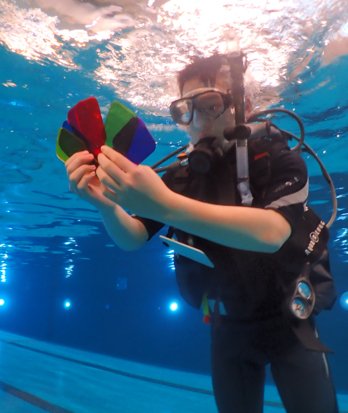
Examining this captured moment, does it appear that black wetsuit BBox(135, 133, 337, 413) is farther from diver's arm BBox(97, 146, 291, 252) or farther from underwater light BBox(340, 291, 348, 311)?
underwater light BBox(340, 291, 348, 311)

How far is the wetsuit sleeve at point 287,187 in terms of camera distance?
1890 millimetres

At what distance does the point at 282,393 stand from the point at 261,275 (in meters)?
0.91

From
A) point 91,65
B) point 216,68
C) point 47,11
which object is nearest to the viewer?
point 216,68

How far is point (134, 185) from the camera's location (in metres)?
1.55

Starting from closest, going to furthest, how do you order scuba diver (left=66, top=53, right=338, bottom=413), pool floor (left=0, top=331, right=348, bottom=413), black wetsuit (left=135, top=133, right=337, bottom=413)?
scuba diver (left=66, top=53, right=338, bottom=413)
black wetsuit (left=135, top=133, right=337, bottom=413)
pool floor (left=0, top=331, right=348, bottom=413)

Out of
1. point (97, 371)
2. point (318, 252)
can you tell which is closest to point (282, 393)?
point (318, 252)

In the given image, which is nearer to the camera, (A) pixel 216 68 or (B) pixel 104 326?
(A) pixel 216 68

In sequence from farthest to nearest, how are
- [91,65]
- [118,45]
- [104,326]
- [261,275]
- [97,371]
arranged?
[104,326] → [97,371] → [91,65] → [118,45] → [261,275]

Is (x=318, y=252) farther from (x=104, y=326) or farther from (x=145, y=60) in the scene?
(x=104, y=326)

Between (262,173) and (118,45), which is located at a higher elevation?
(118,45)

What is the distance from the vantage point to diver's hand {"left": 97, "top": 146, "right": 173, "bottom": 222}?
1552 millimetres

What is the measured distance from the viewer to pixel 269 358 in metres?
2.59

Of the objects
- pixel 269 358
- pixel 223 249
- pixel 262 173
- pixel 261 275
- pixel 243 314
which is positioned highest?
pixel 262 173

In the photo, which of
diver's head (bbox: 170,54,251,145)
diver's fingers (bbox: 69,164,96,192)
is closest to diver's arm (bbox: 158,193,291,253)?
diver's fingers (bbox: 69,164,96,192)
